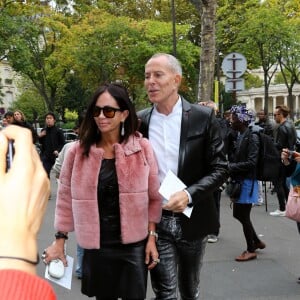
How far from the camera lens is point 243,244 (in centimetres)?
631

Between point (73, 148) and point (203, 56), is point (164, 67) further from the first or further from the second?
point (203, 56)

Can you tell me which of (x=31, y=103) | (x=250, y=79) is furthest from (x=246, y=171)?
(x=31, y=103)

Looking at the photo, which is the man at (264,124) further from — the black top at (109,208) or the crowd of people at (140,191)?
the black top at (109,208)

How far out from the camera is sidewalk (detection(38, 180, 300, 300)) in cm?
449

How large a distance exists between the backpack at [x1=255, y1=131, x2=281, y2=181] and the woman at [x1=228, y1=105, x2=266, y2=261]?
0.16 m

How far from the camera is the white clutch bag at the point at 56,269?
269 centimetres

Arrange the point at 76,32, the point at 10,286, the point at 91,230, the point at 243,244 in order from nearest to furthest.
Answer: the point at 10,286, the point at 91,230, the point at 243,244, the point at 76,32

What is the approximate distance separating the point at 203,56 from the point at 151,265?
973cm

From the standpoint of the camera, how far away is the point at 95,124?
109 inches

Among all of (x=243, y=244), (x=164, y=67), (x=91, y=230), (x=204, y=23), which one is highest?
(x=204, y=23)

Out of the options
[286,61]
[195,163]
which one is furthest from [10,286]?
[286,61]

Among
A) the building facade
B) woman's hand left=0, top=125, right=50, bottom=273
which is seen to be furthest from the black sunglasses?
the building facade

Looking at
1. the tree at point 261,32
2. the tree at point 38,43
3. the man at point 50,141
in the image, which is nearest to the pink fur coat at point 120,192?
the man at point 50,141

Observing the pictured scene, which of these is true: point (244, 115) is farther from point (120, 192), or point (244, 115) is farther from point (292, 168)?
point (120, 192)
